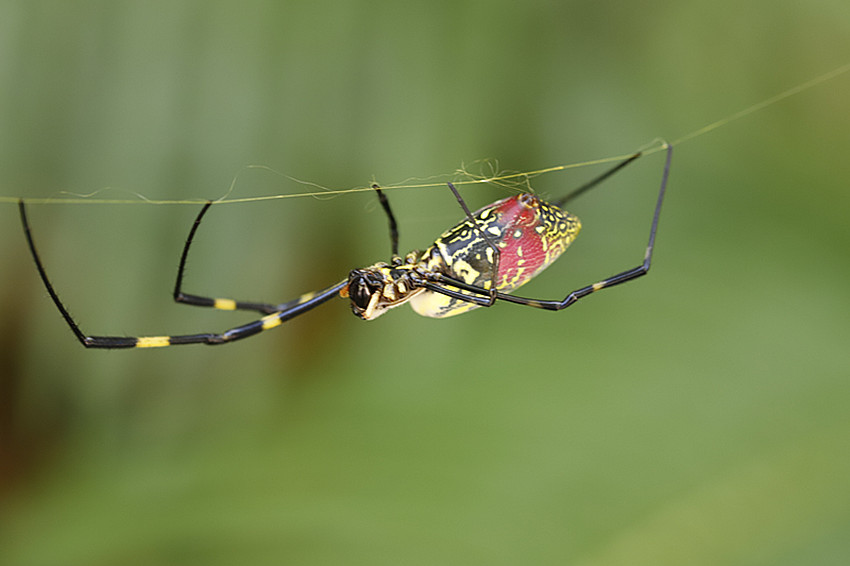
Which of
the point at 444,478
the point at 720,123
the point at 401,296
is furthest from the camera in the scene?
the point at 720,123

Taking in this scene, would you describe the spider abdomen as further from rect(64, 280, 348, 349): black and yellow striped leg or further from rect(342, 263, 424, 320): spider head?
rect(64, 280, 348, 349): black and yellow striped leg

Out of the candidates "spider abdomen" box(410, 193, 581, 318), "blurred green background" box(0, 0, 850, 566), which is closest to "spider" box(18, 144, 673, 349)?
"spider abdomen" box(410, 193, 581, 318)

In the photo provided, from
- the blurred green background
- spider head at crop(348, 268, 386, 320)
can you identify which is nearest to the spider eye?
spider head at crop(348, 268, 386, 320)

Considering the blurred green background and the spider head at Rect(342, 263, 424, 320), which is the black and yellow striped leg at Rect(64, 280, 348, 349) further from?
the blurred green background

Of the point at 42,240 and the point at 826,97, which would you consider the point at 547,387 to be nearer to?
the point at 826,97

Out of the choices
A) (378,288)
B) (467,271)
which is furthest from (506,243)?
(378,288)

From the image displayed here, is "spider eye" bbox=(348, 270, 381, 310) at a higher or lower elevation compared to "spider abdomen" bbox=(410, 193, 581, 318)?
lower

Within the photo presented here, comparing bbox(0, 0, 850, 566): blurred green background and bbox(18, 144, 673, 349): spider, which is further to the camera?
bbox(0, 0, 850, 566): blurred green background

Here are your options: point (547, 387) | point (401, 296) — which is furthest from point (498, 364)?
point (401, 296)
